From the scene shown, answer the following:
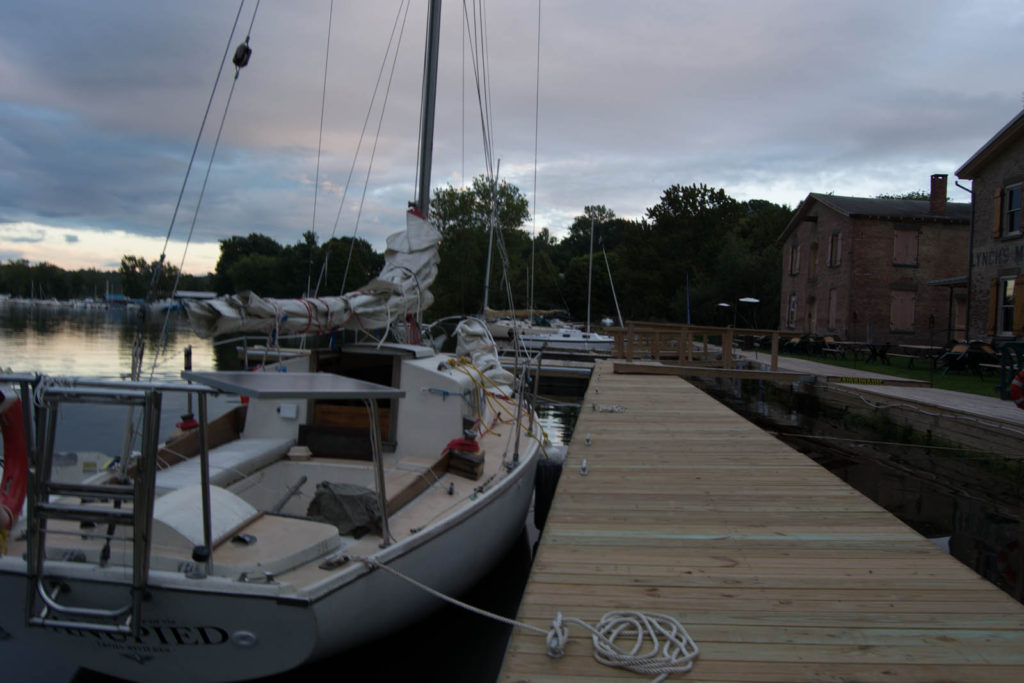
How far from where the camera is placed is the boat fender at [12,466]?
10.4 ft

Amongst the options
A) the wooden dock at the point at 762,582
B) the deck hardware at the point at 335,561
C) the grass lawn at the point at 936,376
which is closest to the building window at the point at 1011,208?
the grass lawn at the point at 936,376

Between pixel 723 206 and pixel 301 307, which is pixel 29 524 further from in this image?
pixel 723 206

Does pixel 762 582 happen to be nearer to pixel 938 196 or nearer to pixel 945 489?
pixel 945 489

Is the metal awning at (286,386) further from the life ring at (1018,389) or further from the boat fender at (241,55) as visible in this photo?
the life ring at (1018,389)

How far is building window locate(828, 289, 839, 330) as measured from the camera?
26109 millimetres

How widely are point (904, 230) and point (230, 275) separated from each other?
23047mm

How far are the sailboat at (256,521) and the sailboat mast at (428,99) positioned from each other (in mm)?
2751

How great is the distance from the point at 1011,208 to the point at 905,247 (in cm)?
769

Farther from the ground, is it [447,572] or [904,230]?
[904,230]

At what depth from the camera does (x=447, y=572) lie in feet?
14.9

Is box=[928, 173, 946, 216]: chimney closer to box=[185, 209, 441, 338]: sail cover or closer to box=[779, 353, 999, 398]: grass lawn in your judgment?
box=[779, 353, 999, 398]: grass lawn

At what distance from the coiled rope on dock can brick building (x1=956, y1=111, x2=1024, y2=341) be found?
16.9 meters

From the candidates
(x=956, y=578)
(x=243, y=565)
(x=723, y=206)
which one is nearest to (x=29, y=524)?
(x=243, y=565)

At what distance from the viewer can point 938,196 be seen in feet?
82.7
